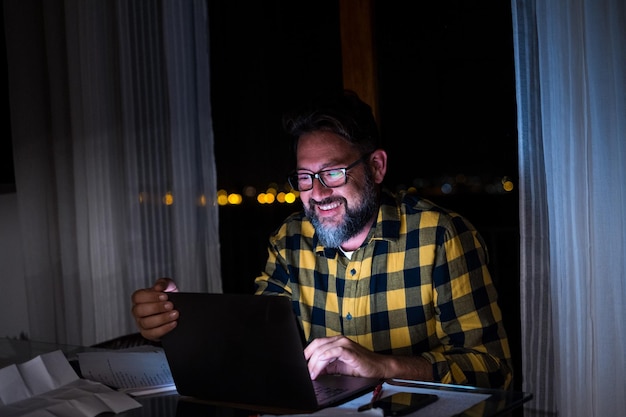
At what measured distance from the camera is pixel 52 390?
1.54 meters

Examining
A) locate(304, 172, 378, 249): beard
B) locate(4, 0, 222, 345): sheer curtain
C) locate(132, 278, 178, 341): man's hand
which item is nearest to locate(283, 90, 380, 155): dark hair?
locate(304, 172, 378, 249): beard

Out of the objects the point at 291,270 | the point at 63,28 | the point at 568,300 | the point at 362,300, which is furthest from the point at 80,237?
the point at 568,300

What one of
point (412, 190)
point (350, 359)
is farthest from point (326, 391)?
point (412, 190)

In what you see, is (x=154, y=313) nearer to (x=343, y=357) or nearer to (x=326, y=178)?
(x=343, y=357)

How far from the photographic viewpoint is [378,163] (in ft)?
6.86

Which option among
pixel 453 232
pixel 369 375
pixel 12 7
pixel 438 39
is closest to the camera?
pixel 369 375

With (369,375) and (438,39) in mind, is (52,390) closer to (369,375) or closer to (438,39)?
(369,375)

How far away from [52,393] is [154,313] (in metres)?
Answer: 0.25

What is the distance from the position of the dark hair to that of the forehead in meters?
0.02

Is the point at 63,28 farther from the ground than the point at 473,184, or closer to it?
farther from the ground

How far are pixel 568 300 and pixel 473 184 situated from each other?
748mm

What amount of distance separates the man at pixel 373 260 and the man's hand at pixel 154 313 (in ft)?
0.52

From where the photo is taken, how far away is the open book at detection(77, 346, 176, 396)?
1.56 meters

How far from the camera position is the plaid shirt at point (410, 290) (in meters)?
1.81
